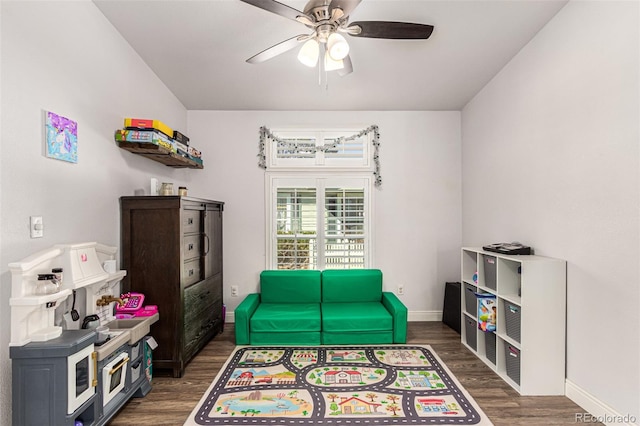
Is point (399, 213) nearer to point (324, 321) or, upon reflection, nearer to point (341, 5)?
point (324, 321)

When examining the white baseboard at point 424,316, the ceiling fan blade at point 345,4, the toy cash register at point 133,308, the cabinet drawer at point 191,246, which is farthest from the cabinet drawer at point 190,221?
the ceiling fan blade at point 345,4

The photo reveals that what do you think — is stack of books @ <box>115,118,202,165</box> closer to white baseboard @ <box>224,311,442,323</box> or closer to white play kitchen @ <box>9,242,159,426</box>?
white play kitchen @ <box>9,242,159,426</box>

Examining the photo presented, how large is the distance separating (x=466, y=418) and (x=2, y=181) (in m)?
3.14

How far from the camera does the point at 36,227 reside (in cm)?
174

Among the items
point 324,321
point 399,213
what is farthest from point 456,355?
point 399,213

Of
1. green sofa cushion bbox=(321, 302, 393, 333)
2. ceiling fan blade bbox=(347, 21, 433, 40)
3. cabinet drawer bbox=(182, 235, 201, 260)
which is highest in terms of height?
ceiling fan blade bbox=(347, 21, 433, 40)

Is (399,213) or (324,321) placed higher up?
(399,213)

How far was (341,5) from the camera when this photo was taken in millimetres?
1740

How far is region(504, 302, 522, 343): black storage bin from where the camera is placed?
2.38 meters

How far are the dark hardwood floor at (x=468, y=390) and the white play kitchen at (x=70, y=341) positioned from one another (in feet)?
0.52

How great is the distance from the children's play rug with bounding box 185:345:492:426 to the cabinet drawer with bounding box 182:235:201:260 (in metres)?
1.09

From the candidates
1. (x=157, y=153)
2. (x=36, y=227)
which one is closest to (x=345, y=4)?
(x=157, y=153)

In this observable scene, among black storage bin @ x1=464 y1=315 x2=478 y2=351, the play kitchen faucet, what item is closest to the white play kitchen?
the play kitchen faucet

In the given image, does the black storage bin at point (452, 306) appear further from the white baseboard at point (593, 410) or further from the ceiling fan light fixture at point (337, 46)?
the ceiling fan light fixture at point (337, 46)
